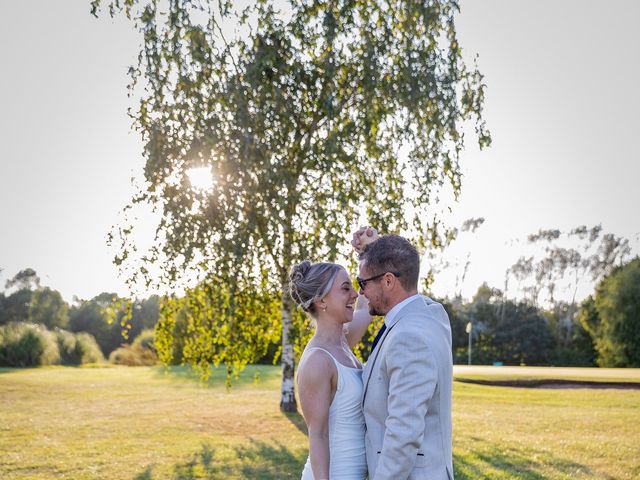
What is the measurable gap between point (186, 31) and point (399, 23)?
12.7ft

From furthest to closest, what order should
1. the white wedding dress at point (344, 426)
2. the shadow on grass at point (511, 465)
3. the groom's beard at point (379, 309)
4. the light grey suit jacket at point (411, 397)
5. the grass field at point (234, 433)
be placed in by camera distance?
the grass field at point (234, 433), the shadow on grass at point (511, 465), the white wedding dress at point (344, 426), the groom's beard at point (379, 309), the light grey suit jacket at point (411, 397)

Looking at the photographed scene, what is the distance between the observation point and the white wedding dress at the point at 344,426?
3.61 meters

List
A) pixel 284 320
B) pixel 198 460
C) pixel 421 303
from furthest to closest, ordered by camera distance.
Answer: pixel 284 320 → pixel 198 460 → pixel 421 303

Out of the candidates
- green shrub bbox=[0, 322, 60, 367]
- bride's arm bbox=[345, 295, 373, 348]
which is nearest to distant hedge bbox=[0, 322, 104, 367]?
green shrub bbox=[0, 322, 60, 367]

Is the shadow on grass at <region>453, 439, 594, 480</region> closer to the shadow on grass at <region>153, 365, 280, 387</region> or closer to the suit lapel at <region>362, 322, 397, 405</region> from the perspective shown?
the suit lapel at <region>362, 322, 397, 405</region>

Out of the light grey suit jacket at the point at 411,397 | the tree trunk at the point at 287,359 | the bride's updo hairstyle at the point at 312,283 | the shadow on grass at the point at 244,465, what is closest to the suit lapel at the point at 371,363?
the light grey suit jacket at the point at 411,397

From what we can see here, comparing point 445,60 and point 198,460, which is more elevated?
point 445,60

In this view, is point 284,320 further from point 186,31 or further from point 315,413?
point 315,413

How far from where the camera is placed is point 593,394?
23.3 meters

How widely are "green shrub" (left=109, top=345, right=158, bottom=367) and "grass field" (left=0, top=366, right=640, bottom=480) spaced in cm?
1353

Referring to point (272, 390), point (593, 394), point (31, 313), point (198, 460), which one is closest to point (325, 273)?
point (198, 460)

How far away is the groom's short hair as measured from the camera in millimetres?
3352

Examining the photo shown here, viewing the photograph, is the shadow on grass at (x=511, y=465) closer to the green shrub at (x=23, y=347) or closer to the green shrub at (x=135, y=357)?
the green shrub at (x=23, y=347)

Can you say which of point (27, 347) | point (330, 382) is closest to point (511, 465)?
point (330, 382)
